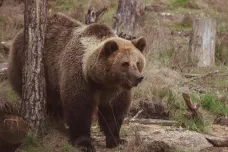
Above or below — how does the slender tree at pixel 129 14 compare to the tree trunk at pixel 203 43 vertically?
above

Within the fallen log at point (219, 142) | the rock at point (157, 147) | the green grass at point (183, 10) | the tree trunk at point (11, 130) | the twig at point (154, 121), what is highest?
the tree trunk at point (11, 130)

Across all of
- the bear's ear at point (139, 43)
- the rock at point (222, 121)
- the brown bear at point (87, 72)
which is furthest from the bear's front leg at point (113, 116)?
the rock at point (222, 121)

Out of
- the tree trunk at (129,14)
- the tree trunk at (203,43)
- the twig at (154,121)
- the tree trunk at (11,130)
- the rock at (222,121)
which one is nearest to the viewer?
the tree trunk at (11,130)

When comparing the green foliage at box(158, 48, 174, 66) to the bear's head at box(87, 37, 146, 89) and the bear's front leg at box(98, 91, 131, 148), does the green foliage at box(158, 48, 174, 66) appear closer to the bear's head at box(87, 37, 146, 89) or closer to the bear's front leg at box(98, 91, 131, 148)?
the bear's front leg at box(98, 91, 131, 148)

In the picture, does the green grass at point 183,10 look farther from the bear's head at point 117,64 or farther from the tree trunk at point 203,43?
the bear's head at point 117,64

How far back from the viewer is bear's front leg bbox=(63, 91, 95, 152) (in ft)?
20.1

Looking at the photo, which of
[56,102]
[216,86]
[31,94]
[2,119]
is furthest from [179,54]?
[2,119]

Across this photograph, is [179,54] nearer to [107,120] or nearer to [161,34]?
[161,34]

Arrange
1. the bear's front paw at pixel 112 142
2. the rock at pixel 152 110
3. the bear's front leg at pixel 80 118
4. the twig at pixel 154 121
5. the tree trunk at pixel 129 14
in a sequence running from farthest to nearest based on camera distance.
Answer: the tree trunk at pixel 129 14
the rock at pixel 152 110
the twig at pixel 154 121
the bear's front paw at pixel 112 142
the bear's front leg at pixel 80 118

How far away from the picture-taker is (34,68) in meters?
6.20

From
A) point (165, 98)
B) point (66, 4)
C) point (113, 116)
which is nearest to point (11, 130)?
point (113, 116)

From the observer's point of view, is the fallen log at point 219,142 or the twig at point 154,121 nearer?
the fallen log at point 219,142

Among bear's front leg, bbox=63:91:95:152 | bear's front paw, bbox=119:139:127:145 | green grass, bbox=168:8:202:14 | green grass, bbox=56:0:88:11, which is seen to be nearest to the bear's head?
bear's front leg, bbox=63:91:95:152

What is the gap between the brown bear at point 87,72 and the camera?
229 inches
